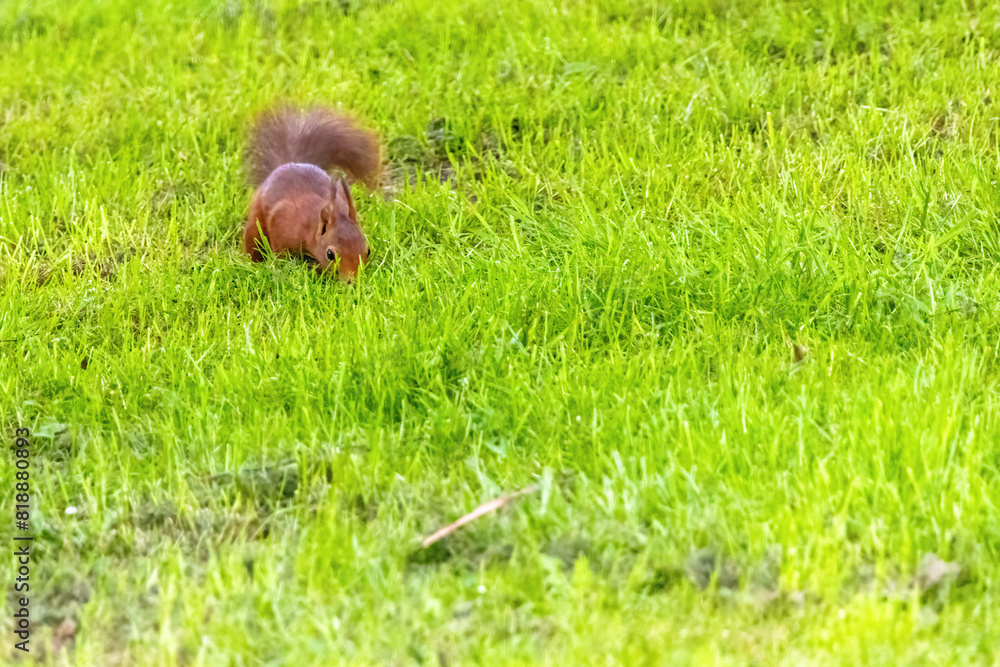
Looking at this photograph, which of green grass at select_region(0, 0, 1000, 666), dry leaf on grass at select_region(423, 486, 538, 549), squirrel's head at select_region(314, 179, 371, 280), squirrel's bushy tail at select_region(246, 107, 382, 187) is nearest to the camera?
green grass at select_region(0, 0, 1000, 666)

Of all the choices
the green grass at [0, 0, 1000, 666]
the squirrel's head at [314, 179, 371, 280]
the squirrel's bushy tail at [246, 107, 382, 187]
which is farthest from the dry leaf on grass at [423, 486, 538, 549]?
the squirrel's bushy tail at [246, 107, 382, 187]

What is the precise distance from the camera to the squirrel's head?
430 cm

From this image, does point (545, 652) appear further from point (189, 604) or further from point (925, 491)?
point (925, 491)

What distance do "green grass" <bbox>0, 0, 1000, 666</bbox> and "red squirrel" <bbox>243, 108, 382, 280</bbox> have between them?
0.13 m

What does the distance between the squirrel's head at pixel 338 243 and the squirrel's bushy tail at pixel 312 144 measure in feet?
1.64

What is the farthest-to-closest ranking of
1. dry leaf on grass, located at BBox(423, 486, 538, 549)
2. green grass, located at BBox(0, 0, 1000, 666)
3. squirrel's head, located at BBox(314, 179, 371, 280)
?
squirrel's head, located at BBox(314, 179, 371, 280)
dry leaf on grass, located at BBox(423, 486, 538, 549)
green grass, located at BBox(0, 0, 1000, 666)

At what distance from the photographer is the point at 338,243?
432 centimetres

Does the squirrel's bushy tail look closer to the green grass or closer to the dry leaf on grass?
the green grass

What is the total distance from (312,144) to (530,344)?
1.90 m

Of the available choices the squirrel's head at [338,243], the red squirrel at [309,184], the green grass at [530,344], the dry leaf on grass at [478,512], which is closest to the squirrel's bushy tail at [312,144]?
the red squirrel at [309,184]

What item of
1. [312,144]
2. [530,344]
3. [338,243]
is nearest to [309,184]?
[312,144]

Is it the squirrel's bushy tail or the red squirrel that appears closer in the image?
the red squirrel

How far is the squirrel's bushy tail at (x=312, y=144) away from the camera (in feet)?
16.1

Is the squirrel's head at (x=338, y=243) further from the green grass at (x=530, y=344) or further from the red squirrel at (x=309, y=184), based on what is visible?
the green grass at (x=530, y=344)
